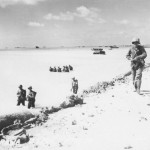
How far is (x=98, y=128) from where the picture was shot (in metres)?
7.23

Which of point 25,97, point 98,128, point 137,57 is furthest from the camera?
point 25,97

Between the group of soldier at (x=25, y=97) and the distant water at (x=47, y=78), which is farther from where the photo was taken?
the distant water at (x=47, y=78)

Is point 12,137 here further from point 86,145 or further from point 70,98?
point 70,98

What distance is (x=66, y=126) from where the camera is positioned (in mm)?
7633

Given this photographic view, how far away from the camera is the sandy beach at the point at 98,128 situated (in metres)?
6.33

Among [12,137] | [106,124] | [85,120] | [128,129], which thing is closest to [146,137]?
[128,129]

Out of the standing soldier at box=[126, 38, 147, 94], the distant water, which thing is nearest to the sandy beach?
the standing soldier at box=[126, 38, 147, 94]

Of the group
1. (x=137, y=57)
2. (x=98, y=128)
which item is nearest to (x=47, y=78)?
(x=137, y=57)

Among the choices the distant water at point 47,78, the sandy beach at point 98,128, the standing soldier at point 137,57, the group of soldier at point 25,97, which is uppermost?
the standing soldier at point 137,57

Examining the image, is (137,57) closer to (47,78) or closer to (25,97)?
(25,97)

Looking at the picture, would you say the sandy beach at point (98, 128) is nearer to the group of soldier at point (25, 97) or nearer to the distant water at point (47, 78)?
the group of soldier at point (25, 97)

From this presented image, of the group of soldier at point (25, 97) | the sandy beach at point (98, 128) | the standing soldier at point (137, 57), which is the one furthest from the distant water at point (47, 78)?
the sandy beach at point (98, 128)

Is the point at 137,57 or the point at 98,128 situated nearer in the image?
the point at 98,128

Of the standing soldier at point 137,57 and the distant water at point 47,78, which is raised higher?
the standing soldier at point 137,57
